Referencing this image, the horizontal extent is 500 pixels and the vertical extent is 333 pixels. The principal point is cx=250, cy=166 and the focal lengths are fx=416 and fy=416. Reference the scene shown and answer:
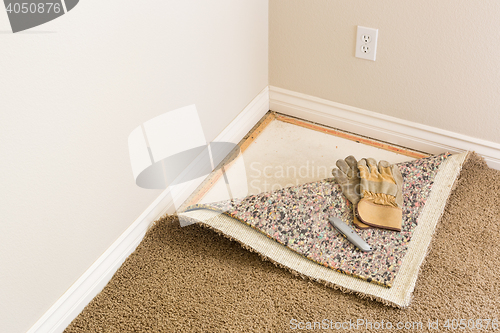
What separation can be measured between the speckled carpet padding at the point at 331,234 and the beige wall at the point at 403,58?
12.0 inches

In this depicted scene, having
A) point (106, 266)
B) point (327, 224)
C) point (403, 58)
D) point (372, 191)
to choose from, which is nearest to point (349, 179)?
point (372, 191)

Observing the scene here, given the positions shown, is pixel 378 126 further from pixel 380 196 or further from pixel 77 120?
pixel 77 120

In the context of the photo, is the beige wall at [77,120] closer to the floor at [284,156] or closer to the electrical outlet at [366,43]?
the floor at [284,156]

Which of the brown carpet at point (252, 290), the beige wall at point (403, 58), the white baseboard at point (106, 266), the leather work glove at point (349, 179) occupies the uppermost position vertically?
the beige wall at point (403, 58)

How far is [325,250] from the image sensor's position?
129cm

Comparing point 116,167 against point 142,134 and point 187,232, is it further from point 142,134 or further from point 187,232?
point 187,232

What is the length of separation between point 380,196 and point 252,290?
0.54 meters

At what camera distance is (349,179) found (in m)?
1.50

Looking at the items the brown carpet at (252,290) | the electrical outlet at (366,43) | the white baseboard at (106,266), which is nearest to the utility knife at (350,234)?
the brown carpet at (252,290)

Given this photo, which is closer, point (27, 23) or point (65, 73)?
point (27, 23)

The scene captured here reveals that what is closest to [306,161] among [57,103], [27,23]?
[57,103]

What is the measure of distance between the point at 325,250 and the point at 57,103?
0.86 meters

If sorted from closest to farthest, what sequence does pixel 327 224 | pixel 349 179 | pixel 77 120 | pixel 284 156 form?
pixel 77 120
pixel 327 224
pixel 349 179
pixel 284 156

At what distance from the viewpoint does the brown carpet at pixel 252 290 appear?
116 centimetres
